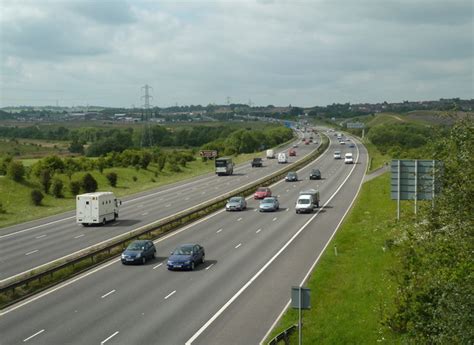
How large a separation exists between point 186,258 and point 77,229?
18.5 meters

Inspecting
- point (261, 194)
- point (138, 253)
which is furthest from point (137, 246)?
point (261, 194)

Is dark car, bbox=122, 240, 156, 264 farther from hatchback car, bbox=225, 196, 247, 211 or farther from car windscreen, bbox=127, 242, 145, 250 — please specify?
hatchback car, bbox=225, 196, 247, 211

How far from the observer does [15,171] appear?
73.1 m

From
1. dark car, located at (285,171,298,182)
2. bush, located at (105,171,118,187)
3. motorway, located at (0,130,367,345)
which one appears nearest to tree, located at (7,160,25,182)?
bush, located at (105,171,118,187)

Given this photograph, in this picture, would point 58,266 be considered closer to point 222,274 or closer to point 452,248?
point 222,274

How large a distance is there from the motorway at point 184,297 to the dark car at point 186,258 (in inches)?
16.5

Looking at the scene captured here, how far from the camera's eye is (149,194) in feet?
249

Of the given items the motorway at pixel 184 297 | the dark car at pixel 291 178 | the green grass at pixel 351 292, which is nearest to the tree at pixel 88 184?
the dark car at pixel 291 178

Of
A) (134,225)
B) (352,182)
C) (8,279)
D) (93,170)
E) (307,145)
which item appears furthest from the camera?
(307,145)

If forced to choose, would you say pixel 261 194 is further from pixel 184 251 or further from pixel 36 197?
pixel 184 251

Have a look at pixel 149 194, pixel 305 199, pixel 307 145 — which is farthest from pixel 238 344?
pixel 307 145

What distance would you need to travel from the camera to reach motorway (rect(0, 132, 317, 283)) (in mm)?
37469

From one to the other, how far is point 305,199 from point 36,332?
36993mm

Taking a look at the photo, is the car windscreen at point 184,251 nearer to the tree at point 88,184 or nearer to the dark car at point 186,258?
the dark car at point 186,258
